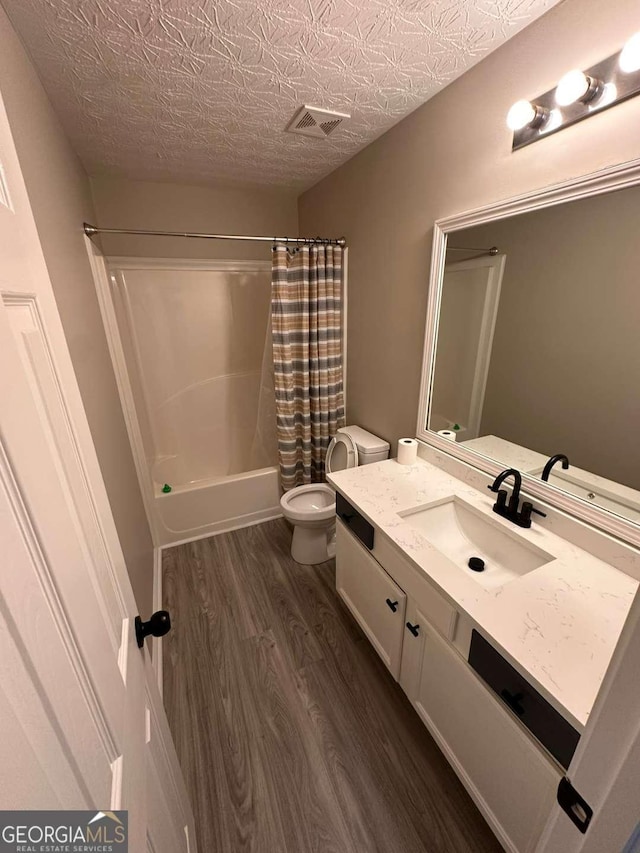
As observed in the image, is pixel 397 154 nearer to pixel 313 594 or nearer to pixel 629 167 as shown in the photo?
pixel 629 167

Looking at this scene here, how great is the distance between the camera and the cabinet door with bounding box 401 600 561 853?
0.83 meters

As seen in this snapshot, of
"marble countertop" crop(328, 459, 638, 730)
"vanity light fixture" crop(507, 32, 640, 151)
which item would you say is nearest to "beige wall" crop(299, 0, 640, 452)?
"vanity light fixture" crop(507, 32, 640, 151)

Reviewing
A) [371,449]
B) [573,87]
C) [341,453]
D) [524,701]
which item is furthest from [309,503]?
[573,87]

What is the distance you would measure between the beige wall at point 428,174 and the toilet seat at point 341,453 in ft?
0.63

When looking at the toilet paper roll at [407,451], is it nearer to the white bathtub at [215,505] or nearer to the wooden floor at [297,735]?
the wooden floor at [297,735]

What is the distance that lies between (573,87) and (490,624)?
1.43 m

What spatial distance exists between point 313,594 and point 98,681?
1.62 metres

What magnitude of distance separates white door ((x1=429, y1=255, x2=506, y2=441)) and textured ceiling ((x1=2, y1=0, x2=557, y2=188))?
2.18 ft

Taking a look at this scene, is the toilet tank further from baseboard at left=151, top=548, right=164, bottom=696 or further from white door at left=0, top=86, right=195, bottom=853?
white door at left=0, top=86, right=195, bottom=853

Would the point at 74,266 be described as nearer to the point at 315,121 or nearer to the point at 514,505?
the point at 315,121

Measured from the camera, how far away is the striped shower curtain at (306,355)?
2.13 meters

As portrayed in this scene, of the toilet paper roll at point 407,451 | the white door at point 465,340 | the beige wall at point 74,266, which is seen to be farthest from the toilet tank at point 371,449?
the beige wall at point 74,266

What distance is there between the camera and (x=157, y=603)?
1920 millimetres

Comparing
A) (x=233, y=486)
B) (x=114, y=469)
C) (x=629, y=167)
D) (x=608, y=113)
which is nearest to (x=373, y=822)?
(x=114, y=469)
